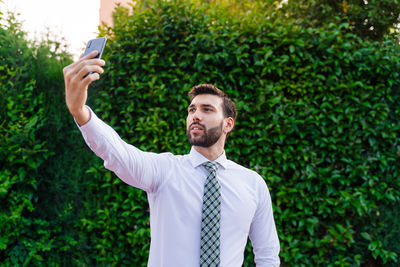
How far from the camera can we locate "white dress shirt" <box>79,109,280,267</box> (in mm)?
1761

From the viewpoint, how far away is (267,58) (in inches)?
141

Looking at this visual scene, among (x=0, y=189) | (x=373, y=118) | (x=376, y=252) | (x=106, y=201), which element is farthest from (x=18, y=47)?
(x=376, y=252)

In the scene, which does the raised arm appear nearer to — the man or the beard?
the man

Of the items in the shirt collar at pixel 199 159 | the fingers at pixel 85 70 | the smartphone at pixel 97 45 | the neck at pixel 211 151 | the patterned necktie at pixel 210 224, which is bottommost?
the patterned necktie at pixel 210 224

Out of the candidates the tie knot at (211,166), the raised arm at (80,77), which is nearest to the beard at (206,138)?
the tie knot at (211,166)

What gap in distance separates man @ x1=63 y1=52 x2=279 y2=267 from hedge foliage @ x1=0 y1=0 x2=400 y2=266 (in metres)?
1.22

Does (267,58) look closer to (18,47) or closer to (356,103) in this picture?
(356,103)

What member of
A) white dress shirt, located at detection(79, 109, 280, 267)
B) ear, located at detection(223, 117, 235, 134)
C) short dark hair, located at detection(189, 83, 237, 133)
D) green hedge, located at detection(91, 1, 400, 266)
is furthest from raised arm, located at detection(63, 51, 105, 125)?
green hedge, located at detection(91, 1, 400, 266)

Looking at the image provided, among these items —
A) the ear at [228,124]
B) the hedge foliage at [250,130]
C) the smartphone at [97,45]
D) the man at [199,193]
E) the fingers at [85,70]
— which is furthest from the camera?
the hedge foliage at [250,130]

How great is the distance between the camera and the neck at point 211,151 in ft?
7.13

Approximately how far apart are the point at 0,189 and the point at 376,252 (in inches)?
160

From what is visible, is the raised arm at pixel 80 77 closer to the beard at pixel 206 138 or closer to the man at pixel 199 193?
the man at pixel 199 193

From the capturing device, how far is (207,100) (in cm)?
224

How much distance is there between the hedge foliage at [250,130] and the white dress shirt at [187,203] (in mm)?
1229
